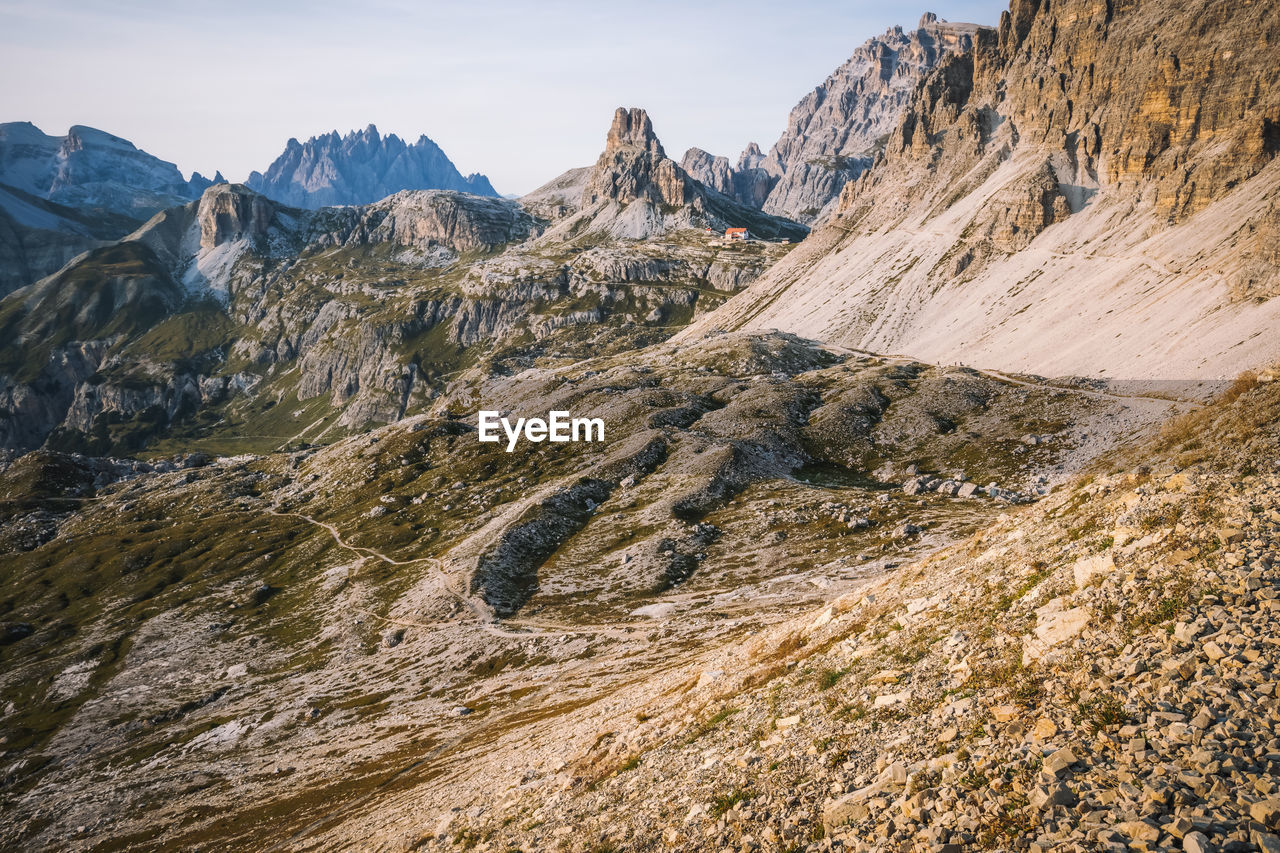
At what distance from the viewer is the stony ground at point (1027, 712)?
14.5 m

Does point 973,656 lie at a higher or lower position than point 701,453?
higher

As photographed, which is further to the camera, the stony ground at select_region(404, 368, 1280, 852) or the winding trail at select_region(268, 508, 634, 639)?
the winding trail at select_region(268, 508, 634, 639)

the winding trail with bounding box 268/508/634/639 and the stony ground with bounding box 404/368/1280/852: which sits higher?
the stony ground with bounding box 404/368/1280/852

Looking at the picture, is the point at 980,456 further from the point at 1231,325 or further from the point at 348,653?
the point at 348,653

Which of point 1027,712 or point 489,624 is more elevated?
point 1027,712

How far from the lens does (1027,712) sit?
18.2 m

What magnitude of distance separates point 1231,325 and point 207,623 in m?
217

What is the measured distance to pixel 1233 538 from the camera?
19.8 m

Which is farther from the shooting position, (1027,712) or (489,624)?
(489,624)

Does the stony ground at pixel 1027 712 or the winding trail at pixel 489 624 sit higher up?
the stony ground at pixel 1027 712

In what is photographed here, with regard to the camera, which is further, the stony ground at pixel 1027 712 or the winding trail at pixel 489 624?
the winding trail at pixel 489 624

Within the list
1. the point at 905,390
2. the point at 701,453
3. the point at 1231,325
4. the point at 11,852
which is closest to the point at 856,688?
the point at 11,852

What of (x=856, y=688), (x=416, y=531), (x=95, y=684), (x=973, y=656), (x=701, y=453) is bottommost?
(x=95, y=684)

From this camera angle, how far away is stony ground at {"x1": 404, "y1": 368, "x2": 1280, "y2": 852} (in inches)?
571
